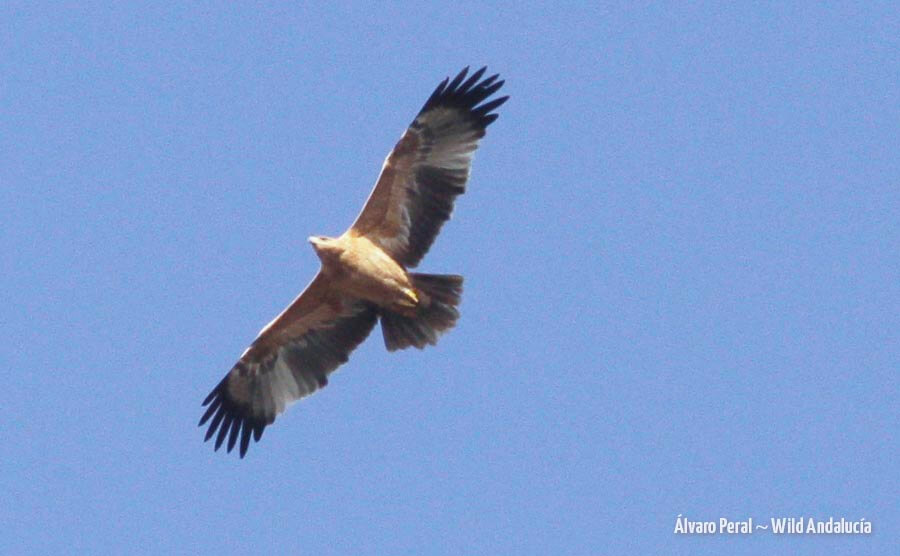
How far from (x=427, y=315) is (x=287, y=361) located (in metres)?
1.72

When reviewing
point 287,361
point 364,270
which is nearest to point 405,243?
point 364,270

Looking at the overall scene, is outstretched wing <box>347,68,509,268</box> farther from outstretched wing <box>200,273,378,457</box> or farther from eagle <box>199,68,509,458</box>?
outstretched wing <box>200,273,378,457</box>

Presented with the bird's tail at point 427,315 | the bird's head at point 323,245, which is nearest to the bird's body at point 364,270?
the bird's head at point 323,245

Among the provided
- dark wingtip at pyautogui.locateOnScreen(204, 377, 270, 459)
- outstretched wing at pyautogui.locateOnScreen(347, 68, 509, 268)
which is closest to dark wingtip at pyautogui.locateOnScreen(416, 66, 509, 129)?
outstretched wing at pyautogui.locateOnScreen(347, 68, 509, 268)

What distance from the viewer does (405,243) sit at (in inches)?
535

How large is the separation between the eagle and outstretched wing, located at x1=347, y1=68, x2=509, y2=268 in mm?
10

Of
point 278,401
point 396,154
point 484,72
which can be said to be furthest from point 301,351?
point 484,72

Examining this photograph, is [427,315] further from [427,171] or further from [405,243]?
[427,171]

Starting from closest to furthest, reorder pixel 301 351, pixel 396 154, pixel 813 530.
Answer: pixel 813 530 → pixel 396 154 → pixel 301 351

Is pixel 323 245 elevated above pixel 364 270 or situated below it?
above

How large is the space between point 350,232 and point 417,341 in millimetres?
1331

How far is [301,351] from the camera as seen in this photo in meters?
14.3

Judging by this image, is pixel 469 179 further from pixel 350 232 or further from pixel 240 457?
pixel 240 457

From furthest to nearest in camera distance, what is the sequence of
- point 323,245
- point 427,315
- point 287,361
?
point 287,361
point 427,315
point 323,245
